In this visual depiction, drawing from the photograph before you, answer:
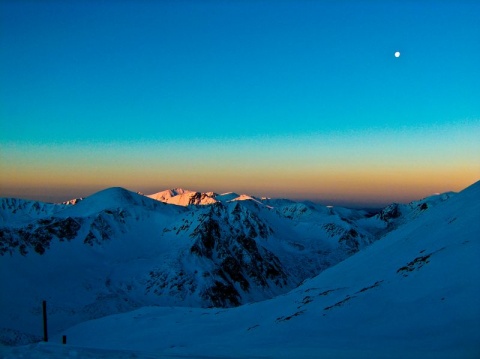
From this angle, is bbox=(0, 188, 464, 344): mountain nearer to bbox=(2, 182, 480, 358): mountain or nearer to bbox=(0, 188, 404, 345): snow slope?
bbox=(0, 188, 404, 345): snow slope

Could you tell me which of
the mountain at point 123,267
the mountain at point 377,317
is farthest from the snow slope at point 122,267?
the mountain at point 377,317

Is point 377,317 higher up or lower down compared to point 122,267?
higher up

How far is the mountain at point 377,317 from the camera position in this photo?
15.3 meters

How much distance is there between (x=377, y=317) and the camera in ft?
68.6

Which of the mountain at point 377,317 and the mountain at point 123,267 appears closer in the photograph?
the mountain at point 377,317

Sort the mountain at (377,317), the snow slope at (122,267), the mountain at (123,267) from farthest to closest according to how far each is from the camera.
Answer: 1. the mountain at (123,267)
2. the snow slope at (122,267)
3. the mountain at (377,317)

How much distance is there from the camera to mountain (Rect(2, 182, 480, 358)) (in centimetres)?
1528

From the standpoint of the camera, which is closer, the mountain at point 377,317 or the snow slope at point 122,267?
the mountain at point 377,317

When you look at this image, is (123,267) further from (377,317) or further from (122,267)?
(377,317)

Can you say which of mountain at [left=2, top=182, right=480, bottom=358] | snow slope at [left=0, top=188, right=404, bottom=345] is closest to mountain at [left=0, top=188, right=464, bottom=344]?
snow slope at [left=0, top=188, right=404, bottom=345]

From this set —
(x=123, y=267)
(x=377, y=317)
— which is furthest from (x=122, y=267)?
(x=377, y=317)

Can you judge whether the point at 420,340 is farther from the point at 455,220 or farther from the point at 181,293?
the point at 181,293

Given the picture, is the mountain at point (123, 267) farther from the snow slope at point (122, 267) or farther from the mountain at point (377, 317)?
the mountain at point (377, 317)

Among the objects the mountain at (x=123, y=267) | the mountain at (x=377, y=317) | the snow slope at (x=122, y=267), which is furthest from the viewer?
the mountain at (x=123, y=267)
